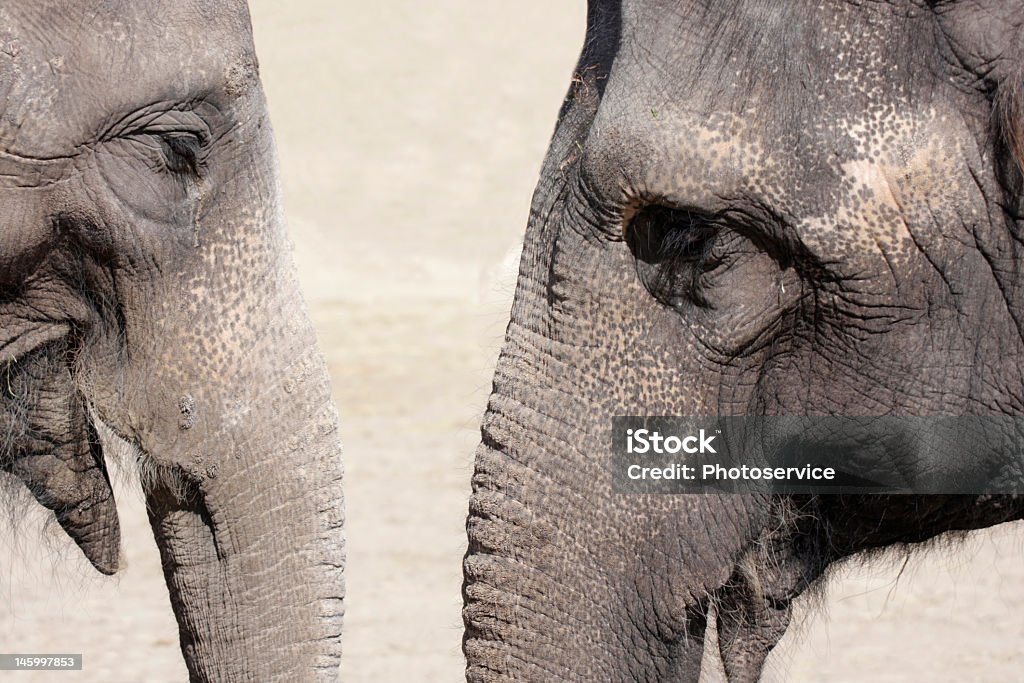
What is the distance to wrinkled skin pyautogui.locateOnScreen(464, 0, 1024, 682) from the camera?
208cm

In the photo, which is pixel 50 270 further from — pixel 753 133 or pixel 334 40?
pixel 334 40

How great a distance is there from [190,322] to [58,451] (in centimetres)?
40

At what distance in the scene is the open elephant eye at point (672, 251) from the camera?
215 cm

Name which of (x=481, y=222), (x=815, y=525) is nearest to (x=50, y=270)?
(x=815, y=525)

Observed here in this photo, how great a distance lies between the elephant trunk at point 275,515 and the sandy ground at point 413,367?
0.33 metres

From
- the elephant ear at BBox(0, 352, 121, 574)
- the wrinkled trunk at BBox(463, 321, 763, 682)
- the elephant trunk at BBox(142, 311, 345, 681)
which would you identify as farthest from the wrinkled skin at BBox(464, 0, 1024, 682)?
the elephant ear at BBox(0, 352, 121, 574)

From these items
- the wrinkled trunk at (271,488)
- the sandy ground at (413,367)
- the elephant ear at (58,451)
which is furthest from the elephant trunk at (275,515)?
the sandy ground at (413,367)

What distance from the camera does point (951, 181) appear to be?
2.08 meters

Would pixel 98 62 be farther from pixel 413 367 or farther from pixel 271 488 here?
pixel 413 367

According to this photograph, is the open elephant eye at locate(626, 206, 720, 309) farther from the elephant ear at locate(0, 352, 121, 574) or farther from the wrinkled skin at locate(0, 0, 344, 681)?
the elephant ear at locate(0, 352, 121, 574)

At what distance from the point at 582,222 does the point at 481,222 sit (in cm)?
1425

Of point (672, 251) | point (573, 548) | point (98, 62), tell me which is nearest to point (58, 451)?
point (98, 62)

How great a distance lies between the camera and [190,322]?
2508 mm

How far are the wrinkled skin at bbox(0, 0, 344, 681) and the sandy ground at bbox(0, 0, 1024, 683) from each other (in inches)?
12.1
